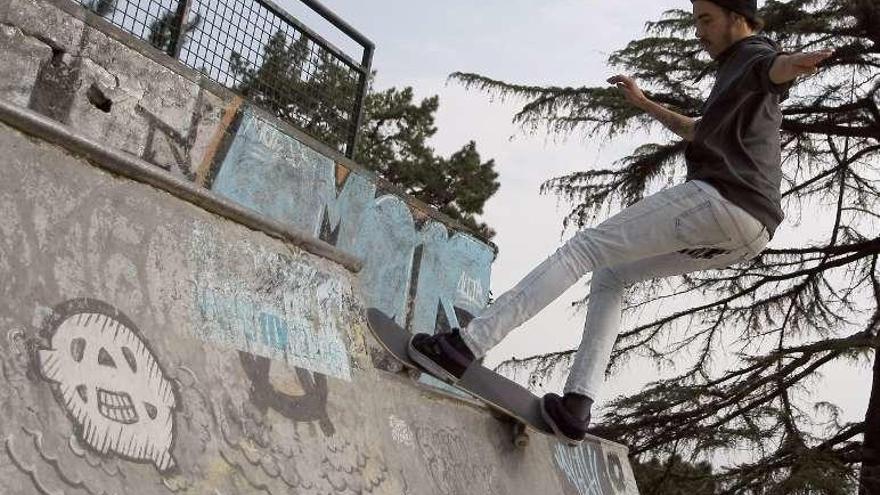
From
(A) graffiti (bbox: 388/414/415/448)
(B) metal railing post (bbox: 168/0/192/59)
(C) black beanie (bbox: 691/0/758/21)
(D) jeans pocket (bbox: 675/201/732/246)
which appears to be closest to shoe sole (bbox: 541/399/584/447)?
(A) graffiti (bbox: 388/414/415/448)

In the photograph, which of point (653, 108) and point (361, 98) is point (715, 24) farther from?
point (361, 98)

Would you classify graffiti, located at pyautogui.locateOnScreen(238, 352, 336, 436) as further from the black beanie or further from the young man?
the black beanie

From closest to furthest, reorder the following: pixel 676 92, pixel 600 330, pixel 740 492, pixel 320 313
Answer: pixel 320 313
pixel 600 330
pixel 740 492
pixel 676 92

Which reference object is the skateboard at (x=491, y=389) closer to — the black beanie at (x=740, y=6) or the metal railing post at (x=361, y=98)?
the black beanie at (x=740, y=6)

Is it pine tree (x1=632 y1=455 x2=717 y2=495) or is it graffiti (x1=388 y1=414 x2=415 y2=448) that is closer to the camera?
graffiti (x1=388 y1=414 x2=415 y2=448)

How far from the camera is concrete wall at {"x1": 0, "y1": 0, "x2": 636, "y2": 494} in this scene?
203cm

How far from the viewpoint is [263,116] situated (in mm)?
6359

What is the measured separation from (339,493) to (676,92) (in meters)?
8.16

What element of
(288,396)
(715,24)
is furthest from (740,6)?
(288,396)

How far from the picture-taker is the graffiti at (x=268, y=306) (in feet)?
8.91

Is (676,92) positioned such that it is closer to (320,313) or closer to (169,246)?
(320,313)

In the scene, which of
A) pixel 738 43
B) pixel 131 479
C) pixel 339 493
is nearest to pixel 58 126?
pixel 131 479

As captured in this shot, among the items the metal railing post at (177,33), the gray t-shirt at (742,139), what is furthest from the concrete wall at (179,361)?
the gray t-shirt at (742,139)

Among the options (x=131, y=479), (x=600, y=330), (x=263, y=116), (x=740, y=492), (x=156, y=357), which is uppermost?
(x=263, y=116)
